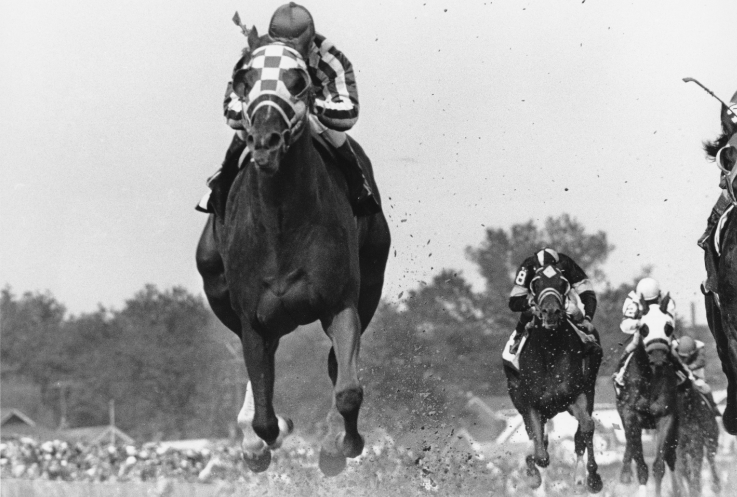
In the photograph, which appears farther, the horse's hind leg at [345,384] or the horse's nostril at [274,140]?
the horse's hind leg at [345,384]

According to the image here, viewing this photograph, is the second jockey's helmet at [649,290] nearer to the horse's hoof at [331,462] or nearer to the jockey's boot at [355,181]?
the jockey's boot at [355,181]

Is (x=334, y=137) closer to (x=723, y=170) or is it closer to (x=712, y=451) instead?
(x=723, y=170)

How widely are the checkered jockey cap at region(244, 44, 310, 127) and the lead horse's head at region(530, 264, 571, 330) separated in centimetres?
574

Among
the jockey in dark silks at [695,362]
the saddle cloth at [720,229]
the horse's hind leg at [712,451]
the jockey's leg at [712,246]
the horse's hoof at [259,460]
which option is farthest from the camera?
the jockey in dark silks at [695,362]

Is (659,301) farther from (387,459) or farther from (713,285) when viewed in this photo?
(713,285)

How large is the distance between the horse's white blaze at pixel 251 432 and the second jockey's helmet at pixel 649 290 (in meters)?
6.69

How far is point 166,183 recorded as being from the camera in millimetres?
18547

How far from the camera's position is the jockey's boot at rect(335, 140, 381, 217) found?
8898 mm

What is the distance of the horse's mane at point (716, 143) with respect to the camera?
9038mm

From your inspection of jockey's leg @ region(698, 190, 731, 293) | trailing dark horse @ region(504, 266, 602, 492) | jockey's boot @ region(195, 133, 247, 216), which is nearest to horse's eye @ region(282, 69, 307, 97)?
jockey's boot @ region(195, 133, 247, 216)

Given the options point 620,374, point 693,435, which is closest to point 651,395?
point 620,374

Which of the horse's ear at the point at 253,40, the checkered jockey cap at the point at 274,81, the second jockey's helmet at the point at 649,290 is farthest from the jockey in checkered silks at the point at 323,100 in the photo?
the second jockey's helmet at the point at 649,290

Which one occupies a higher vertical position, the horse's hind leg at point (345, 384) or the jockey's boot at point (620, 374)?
the jockey's boot at point (620, 374)

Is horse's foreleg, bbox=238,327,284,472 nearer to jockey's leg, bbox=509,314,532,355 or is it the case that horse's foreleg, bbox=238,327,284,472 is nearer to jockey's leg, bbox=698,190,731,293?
jockey's leg, bbox=698,190,731,293
